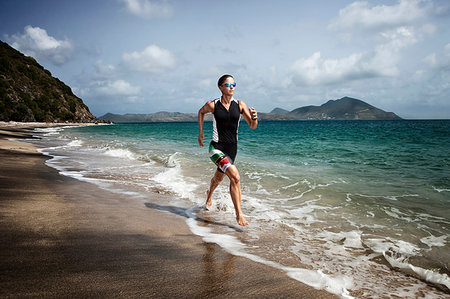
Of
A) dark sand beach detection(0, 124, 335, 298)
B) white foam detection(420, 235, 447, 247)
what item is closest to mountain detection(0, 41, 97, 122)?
dark sand beach detection(0, 124, 335, 298)

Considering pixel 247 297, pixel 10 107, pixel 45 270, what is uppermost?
pixel 10 107

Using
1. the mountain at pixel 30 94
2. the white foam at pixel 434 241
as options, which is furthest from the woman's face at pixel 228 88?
the mountain at pixel 30 94

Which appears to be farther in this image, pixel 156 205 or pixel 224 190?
pixel 224 190

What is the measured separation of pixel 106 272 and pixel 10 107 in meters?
90.7

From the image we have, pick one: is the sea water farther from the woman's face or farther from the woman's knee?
the woman's face

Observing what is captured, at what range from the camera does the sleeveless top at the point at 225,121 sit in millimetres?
4578

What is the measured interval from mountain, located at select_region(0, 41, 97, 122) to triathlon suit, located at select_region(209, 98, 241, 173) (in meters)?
85.2

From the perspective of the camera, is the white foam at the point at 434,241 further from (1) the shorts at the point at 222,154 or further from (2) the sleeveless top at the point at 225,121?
(2) the sleeveless top at the point at 225,121

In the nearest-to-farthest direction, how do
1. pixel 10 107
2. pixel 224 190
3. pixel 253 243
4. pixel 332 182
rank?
pixel 253 243 < pixel 224 190 < pixel 332 182 < pixel 10 107

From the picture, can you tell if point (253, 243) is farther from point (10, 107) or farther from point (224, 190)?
point (10, 107)

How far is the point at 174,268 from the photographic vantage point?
273 centimetres

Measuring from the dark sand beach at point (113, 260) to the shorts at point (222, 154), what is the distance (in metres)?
1.24

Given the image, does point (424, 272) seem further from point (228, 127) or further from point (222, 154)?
point (228, 127)

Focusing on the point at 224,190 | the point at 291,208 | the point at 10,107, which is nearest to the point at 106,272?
the point at 291,208
